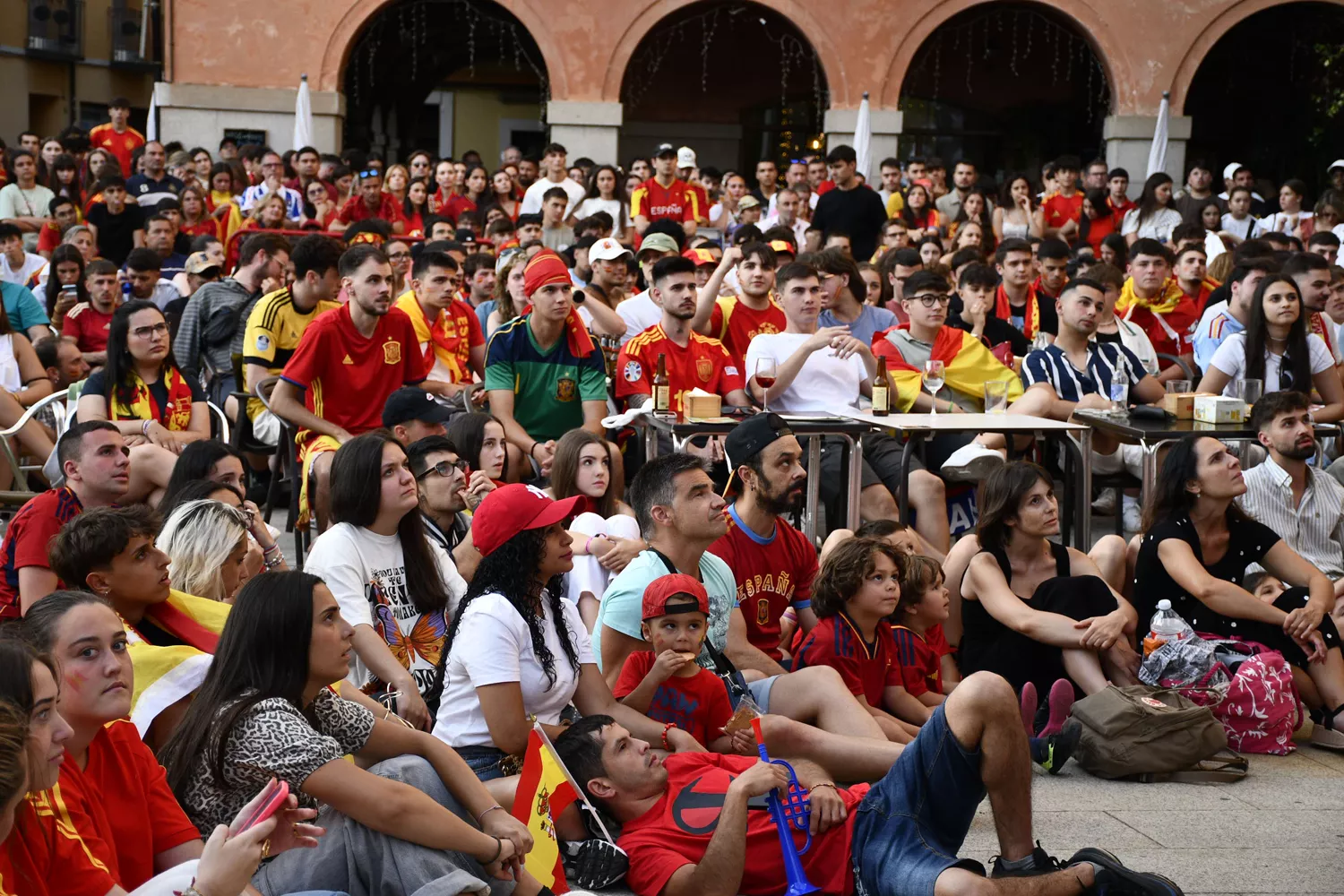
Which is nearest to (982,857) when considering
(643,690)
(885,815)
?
(885,815)

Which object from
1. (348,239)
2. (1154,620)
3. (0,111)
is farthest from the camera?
(0,111)

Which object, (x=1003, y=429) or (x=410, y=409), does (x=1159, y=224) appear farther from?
→ (x=410, y=409)

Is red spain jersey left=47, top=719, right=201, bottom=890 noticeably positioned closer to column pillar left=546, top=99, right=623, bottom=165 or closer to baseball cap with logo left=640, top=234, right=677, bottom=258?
baseball cap with logo left=640, top=234, right=677, bottom=258

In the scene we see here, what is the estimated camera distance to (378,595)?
497cm

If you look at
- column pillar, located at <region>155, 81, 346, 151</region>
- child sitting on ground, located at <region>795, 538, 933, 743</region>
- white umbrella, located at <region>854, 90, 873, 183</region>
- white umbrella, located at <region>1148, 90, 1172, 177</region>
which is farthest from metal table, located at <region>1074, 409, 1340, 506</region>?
column pillar, located at <region>155, 81, 346, 151</region>

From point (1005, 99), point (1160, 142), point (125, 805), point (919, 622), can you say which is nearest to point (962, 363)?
point (919, 622)

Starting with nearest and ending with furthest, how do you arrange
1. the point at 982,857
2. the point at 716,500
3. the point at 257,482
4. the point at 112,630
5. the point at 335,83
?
1. the point at 112,630
2. the point at 982,857
3. the point at 716,500
4. the point at 257,482
5. the point at 335,83

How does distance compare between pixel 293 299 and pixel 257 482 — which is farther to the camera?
pixel 257 482

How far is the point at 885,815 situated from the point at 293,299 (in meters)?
4.86

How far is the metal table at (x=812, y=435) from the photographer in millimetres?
6910

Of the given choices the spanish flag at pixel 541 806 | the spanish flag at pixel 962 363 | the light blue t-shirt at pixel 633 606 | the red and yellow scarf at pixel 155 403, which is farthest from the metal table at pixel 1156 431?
the red and yellow scarf at pixel 155 403

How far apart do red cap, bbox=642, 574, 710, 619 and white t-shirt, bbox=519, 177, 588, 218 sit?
10442 mm

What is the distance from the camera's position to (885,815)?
3.78m

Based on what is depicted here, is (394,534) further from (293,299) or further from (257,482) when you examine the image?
(257,482)
